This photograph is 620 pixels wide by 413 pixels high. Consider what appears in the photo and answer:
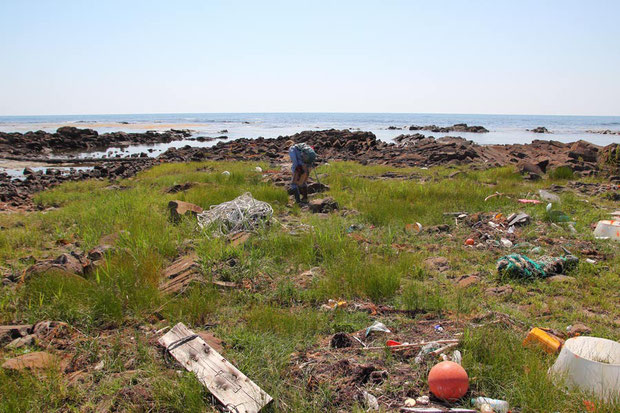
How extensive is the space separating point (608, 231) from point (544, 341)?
3860 mm

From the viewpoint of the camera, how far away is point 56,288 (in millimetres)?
4098

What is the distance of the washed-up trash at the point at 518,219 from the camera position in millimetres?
6793

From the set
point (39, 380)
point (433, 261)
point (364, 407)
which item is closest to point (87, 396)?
point (39, 380)

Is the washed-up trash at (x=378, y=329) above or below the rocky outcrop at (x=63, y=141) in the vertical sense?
below

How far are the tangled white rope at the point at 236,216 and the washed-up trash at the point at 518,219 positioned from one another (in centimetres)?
397

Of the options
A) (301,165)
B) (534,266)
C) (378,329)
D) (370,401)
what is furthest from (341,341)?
(301,165)

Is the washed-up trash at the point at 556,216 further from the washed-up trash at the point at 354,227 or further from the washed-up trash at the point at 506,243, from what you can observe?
the washed-up trash at the point at 354,227

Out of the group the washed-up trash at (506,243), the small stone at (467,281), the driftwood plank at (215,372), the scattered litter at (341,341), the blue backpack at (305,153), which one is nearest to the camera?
the driftwood plank at (215,372)

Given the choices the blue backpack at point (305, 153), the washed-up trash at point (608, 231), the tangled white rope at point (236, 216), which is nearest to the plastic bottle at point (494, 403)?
the tangled white rope at point (236, 216)

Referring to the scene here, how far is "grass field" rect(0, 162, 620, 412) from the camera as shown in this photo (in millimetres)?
2734

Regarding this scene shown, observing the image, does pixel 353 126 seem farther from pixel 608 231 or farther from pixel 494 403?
pixel 494 403

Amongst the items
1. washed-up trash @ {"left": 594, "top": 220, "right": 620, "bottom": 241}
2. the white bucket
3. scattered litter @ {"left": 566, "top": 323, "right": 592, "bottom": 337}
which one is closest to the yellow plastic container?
the white bucket

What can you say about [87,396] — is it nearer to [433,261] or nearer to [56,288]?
[56,288]

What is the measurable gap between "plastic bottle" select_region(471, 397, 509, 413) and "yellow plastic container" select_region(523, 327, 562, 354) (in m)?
0.77
